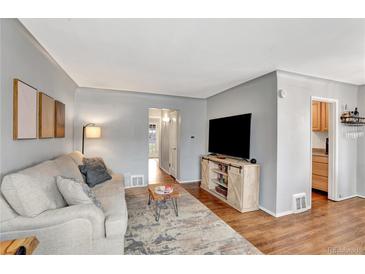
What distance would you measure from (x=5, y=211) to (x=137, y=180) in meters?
3.07

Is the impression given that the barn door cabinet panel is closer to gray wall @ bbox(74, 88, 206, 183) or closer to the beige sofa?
gray wall @ bbox(74, 88, 206, 183)

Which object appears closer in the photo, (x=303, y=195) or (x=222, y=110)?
(x=303, y=195)

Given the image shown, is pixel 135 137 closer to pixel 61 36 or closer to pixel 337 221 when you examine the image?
pixel 61 36

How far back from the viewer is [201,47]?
1997 millimetres

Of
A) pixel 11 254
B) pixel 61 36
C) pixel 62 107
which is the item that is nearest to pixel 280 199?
pixel 11 254

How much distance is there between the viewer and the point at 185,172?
15.7ft

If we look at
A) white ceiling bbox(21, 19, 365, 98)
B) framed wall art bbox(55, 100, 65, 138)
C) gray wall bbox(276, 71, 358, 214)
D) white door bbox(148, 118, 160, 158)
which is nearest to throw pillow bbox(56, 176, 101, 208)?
framed wall art bbox(55, 100, 65, 138)

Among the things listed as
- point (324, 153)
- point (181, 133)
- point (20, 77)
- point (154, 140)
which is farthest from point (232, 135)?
point (154, 140)

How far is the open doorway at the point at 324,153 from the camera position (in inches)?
134

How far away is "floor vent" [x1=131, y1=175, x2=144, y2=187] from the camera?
4289 mm

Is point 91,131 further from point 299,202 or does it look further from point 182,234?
point 299,202

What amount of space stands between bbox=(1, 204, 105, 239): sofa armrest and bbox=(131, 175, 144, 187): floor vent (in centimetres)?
274

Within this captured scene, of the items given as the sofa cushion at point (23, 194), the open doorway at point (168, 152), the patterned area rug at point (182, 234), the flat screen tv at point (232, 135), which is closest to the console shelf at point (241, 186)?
the flat screen tv at point (232, 135)
